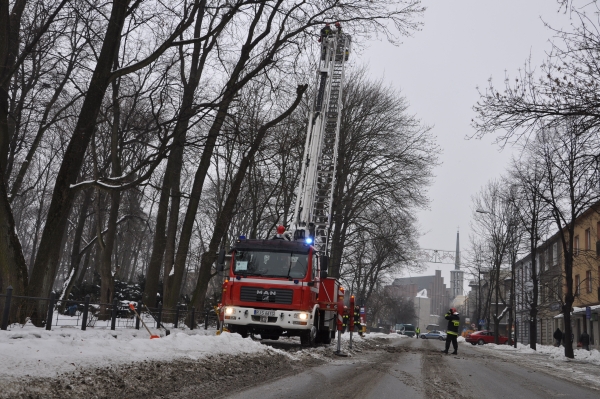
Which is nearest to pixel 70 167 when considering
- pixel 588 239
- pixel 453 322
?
pixel 453 322

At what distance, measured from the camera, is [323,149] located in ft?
68.6

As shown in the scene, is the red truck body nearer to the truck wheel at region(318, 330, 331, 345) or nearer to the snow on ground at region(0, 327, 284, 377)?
the truck wheel at region(318, 330, 331, 345)

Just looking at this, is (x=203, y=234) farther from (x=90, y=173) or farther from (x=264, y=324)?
(x=264, y=324)

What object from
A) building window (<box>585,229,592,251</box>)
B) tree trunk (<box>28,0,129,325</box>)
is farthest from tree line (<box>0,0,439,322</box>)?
building window (<box>585,229,592,251</box>)

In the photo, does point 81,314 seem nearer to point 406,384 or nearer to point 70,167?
point 70,167

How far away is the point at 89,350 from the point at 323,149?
1407cm

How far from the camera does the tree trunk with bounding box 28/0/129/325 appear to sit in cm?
1302

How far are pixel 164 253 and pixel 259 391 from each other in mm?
16679

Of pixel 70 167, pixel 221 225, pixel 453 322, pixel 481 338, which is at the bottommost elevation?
pixel 481 338

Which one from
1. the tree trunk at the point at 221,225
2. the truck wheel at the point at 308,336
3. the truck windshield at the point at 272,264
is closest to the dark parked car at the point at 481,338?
the tree trunk at the point at 221,225

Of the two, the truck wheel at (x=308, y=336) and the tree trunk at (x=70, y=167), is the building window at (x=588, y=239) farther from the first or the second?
the tree trunk at (x=70, y=167)

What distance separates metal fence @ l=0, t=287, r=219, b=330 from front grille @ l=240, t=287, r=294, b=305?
7.70 feet

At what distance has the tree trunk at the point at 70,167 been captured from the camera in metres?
13.0

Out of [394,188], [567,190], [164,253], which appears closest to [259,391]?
[164,253]
